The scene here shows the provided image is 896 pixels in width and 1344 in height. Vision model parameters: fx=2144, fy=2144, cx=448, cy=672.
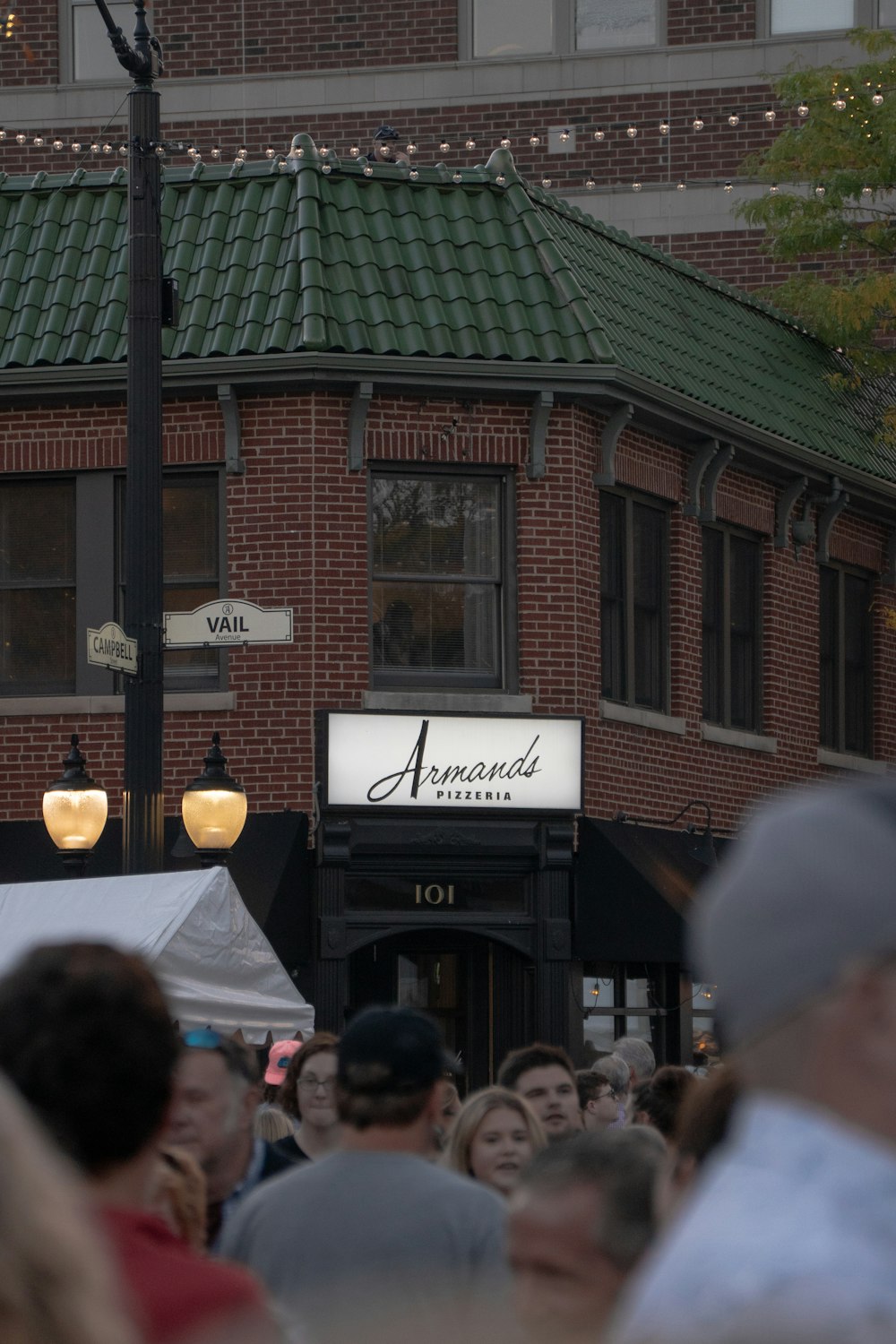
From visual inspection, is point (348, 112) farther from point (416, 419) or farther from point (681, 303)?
point (416, 419)

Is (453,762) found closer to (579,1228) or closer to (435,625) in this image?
(435,625)

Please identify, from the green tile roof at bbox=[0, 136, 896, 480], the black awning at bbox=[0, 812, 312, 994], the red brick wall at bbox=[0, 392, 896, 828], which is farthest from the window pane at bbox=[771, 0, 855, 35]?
the black awning at bbox=[0, 812, 312, 994]

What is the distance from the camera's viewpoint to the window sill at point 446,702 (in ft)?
53.3

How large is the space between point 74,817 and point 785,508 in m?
8.03

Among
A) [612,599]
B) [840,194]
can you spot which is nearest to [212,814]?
[612,599]

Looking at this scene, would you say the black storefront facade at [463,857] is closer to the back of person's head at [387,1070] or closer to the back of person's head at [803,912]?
the back of person's head at [387,1070]

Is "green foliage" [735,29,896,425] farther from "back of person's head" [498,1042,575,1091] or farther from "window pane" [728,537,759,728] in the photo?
"back of person's head" [498,1042,575,1091]

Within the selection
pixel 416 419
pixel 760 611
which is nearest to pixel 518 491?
pixel 416 419

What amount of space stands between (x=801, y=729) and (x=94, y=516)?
21.8 feet

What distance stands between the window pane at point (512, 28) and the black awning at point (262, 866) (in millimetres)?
11463

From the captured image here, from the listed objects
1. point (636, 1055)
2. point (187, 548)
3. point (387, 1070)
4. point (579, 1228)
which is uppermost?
point (187, 548)

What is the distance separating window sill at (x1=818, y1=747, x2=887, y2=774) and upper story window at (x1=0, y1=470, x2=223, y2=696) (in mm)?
6031

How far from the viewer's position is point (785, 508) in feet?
62.2

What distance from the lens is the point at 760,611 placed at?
1888 centimetres
